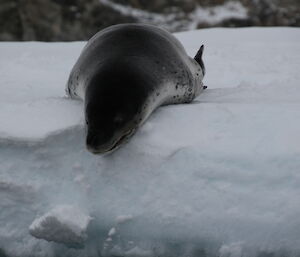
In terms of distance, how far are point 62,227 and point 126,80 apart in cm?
68

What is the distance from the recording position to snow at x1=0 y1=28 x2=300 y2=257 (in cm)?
221

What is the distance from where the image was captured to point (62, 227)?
2.25 m

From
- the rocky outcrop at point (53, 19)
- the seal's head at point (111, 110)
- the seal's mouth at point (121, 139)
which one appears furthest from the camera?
the rocky outcrop at point (53, 19)

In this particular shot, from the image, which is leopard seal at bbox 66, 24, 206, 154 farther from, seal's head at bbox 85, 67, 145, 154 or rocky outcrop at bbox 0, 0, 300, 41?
rocky outcrop at bbox 0, 0, 300, 41

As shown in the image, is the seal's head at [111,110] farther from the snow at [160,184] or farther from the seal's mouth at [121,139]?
the snow at [160,184]

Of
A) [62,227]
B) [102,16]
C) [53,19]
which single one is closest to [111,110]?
[62,227]

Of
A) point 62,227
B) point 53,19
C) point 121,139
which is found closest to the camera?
point 62,227

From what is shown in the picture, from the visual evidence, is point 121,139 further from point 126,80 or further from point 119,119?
point 126,80

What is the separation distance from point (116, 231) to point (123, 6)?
796 cm

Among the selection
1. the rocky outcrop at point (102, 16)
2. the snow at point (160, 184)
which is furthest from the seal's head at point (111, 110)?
the rocky outcrop at point (102, 16)

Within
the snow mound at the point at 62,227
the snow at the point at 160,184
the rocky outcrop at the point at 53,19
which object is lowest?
the rocky outcrop at the point at 53,19

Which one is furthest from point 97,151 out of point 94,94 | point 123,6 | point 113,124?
point 123,6

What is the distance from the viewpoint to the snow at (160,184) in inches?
87.2

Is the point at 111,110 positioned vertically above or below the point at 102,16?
above
